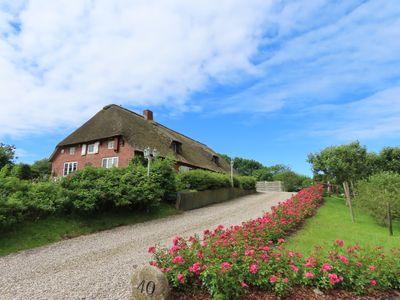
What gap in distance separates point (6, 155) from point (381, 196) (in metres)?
39.0

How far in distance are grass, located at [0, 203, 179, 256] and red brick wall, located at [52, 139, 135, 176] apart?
1139 cm

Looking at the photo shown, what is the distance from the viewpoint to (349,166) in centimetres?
1623

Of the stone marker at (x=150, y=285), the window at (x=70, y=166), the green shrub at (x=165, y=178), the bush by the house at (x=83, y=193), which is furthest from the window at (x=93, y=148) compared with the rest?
the stone marker at (x=150, y=285)

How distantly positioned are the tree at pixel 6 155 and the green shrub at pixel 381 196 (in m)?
37.4

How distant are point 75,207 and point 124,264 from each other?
540 cm

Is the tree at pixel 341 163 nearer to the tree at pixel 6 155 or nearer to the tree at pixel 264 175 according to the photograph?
the tree at pixel 6 155

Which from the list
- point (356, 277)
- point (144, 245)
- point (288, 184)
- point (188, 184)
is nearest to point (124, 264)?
point (144, 245)

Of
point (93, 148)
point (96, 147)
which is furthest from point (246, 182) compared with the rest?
point (93, 148)

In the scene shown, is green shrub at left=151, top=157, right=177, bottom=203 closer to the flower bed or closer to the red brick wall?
the red brick wall

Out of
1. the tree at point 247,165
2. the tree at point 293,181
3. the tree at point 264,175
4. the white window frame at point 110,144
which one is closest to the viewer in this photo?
the white window frame at point 110,144

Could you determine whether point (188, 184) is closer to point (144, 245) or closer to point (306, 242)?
point (144, 245)

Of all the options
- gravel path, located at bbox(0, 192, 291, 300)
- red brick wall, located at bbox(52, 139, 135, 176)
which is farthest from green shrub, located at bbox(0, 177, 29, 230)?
red brick wall, located at bbox(52, 139, 135, 176)

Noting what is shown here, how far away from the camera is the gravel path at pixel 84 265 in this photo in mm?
5047

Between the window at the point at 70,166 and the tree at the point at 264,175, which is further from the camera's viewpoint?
the tree at the point at 264,175
